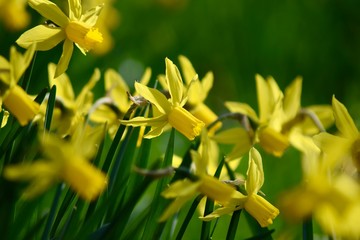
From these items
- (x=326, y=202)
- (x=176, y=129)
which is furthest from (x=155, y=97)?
(x=326, y=202)

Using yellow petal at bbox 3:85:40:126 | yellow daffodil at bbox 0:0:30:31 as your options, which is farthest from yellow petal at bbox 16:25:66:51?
yellow daffodil at bbox 0:0:30:31

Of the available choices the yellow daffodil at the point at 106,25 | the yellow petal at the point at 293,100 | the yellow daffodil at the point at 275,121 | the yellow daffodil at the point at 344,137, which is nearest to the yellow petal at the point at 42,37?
the yellow daffodil at the point at 275,121

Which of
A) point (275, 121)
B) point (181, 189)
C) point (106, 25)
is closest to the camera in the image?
point (181, 189)

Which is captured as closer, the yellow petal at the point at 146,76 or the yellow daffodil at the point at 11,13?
the yellow petal at the point at 146,76

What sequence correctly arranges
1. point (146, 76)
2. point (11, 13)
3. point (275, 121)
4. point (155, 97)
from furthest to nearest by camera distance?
1. point (11, 13)
2. point (275, 121)
3. point (146, 76)
4. point (155, 97)

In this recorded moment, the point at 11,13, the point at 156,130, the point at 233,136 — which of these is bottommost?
the point at 11,13

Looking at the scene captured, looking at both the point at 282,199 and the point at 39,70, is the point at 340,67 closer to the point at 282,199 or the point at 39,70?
the point at 39,70

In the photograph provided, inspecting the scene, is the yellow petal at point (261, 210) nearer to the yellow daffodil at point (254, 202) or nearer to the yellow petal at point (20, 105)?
the yellow daffodil at point (254, 202)

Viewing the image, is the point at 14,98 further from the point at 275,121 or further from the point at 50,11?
the point at 275,121
